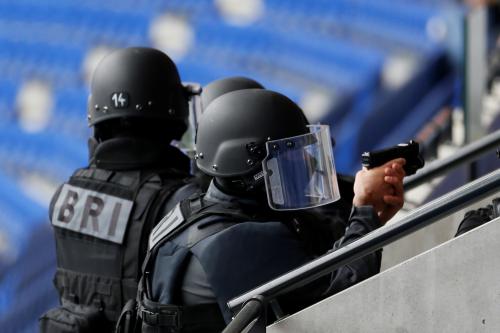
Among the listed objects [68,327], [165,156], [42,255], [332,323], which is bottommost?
[42,255]

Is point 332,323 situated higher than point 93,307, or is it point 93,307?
point 332,323

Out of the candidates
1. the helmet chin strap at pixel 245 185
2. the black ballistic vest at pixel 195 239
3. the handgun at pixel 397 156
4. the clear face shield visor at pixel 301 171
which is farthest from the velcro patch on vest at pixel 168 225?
the handgun at pixel 397 156

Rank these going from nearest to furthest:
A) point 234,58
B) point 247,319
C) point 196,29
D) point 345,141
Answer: point 247,319
point 345,141
point 234,58
point 196,29

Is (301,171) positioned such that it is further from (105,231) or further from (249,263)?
(105,231)

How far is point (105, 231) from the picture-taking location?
3180 millimetres

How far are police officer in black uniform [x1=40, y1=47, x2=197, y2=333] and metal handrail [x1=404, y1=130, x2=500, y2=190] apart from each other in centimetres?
80

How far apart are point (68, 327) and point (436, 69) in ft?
17.9

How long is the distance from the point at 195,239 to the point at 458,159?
126 centimetres

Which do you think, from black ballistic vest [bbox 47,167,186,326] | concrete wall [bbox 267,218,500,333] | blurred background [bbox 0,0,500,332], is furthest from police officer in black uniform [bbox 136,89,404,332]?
blurred background [bbox 0,0,500,332]

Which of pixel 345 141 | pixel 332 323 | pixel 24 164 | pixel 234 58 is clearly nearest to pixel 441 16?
pixel 234 58

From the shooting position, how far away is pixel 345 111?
26.1ft

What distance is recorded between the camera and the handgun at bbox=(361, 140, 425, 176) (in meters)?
2.53

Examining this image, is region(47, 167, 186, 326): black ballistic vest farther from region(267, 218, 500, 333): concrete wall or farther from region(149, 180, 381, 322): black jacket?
region(267, 218, 500, 333): concrete wall

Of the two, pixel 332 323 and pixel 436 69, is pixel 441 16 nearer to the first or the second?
pixel 436 69
